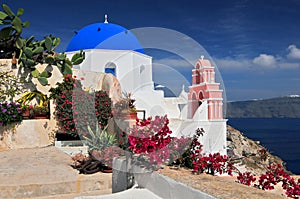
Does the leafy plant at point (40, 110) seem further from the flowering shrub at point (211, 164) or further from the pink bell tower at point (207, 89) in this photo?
the pink bell tower at point (207, 89)

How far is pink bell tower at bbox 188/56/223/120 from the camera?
1487 centimetres

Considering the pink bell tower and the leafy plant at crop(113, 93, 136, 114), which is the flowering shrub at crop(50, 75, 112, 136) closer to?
the leafy plant at crop(113, 93, 136, 114)

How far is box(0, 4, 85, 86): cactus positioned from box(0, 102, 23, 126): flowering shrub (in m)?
1.42

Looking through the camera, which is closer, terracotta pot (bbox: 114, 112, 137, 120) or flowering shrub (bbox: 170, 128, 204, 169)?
flowering shrub (bbox: 170, 128, 204, 169)

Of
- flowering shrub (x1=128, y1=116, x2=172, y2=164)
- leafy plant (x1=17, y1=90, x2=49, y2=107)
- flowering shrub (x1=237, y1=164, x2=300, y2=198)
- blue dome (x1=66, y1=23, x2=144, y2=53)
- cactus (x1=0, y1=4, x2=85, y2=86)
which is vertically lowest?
flowering shrub (x1=237, y1=164, x2=300, y2=198)

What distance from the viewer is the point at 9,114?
8602 mm

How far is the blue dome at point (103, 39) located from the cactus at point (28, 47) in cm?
416

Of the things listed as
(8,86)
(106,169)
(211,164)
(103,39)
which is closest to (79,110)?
(8,86)

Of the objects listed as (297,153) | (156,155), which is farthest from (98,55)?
(297,153)

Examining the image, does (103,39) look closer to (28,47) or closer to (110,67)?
(110,67)

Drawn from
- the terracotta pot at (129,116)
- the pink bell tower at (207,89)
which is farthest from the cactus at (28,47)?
the pink bell tower at (207,89)

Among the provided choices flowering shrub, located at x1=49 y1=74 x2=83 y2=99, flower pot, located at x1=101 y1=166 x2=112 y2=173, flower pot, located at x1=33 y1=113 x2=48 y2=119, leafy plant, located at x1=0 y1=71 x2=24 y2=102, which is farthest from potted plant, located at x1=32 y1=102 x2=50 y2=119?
flower pot, located at x1=101 y1=166 x2=112 y2=173

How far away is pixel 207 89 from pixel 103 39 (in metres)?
5.58

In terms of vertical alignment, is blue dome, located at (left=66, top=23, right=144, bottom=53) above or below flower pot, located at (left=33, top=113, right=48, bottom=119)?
above
